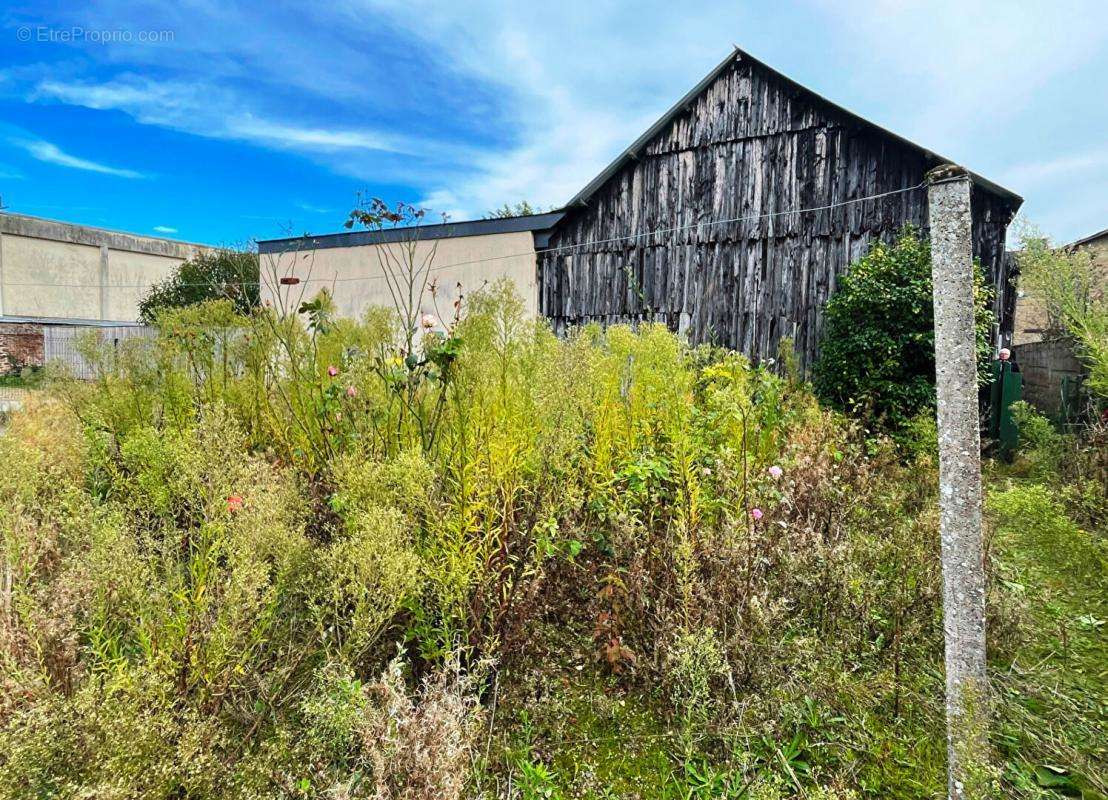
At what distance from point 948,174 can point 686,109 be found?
25.6ft

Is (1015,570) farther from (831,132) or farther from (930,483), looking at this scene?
(831,132)

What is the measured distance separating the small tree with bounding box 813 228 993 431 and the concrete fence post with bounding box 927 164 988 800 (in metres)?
5.02

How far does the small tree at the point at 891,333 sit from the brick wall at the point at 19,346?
21.5 meters

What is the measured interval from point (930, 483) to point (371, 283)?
10.3 metres

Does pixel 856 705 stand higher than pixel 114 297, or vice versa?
pixel 114 297

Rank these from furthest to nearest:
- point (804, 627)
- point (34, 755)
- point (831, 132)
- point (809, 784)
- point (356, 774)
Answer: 1. point (831, 132)
2. point (804, 627)
3. point (809, 784)
4. point (356, 774)
5. point (34, 755)

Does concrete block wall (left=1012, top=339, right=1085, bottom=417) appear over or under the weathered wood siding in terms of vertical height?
under

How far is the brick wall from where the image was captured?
57.4ft

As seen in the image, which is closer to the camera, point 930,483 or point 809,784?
point 809,784

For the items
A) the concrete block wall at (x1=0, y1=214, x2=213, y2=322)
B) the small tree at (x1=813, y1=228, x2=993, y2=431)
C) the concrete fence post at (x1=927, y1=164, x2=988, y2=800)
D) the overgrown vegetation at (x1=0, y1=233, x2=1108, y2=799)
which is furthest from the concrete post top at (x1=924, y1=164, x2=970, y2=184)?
the concrete block wall at (x1=0, y1=214, x2=213, y2=322)

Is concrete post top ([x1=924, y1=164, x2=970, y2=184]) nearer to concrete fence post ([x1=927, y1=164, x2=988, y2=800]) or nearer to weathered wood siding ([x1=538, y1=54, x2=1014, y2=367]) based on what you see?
concrete fence post ([x1=927, y1=164, x2=988, y2=800])

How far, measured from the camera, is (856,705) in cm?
190

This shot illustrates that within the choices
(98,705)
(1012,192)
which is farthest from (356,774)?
(1012,192)

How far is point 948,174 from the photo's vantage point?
1550 millimetres
